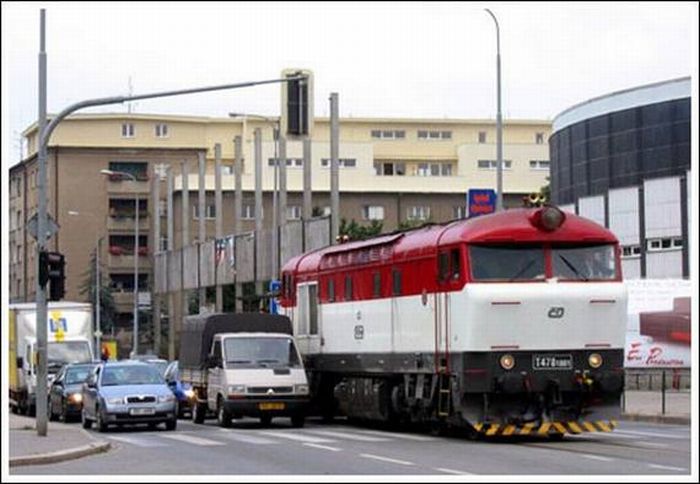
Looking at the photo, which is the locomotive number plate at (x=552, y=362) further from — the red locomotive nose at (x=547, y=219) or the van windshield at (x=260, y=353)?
the van windshield at (x=260, y=353)

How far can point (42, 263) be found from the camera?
29.3 m

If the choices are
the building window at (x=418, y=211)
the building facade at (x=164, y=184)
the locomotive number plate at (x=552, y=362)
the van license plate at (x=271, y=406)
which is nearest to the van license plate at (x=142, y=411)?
the van license plate at (x=271, y=406)

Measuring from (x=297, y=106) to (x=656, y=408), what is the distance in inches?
527

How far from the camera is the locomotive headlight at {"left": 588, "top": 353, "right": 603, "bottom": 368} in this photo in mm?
26453

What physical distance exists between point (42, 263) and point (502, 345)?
906cm

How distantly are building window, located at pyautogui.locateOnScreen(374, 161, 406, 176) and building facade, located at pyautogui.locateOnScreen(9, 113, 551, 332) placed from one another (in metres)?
1.49

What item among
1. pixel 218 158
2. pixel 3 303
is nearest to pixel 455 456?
pixel 3 303

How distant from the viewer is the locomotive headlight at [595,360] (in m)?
26.5

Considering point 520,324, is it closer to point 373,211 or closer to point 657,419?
point 657,419

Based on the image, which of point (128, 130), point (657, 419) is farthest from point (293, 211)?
point (657, 419)

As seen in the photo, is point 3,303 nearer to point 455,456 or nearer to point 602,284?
point 455,456

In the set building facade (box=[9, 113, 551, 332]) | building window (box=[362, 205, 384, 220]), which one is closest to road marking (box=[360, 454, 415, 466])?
building facade (box=[9, 113, 551, 332])

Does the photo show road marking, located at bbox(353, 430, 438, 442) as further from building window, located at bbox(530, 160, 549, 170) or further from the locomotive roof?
building window, located at bbox(530, 160, 549, 170)

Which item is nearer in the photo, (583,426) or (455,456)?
(455,456)
